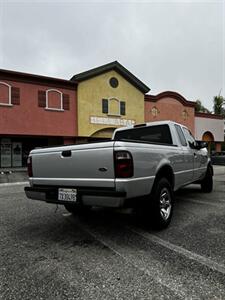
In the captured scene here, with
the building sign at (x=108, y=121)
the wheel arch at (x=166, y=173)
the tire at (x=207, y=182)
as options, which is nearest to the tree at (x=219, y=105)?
the building sign at (x=108, y=121)

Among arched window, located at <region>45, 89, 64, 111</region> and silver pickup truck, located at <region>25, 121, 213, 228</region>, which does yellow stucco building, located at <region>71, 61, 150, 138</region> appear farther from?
silver pickup truck, located at <region>25, 121, 213, 228</region>

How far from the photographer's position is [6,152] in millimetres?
19641

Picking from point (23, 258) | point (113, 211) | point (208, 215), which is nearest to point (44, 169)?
point (23, 258)

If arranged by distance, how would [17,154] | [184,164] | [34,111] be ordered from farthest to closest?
[17,154] < [34,111] < [184,164]

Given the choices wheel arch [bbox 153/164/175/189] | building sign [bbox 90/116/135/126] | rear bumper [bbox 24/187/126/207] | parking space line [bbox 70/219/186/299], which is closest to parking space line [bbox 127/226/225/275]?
parking space line [bbox 70/219/186/299]

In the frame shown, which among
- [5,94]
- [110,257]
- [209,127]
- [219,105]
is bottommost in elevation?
[110,257]

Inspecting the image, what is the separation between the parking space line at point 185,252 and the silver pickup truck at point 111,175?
282 millimetres

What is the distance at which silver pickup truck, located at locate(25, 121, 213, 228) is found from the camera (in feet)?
11.6

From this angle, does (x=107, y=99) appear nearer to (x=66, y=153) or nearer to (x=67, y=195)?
(x=66, y=153)

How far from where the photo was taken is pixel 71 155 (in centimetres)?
402

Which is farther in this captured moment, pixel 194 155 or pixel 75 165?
pixel 194 155

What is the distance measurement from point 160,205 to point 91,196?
4.57 ft

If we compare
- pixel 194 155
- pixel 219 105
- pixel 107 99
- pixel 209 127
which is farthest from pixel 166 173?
pixel 219 105

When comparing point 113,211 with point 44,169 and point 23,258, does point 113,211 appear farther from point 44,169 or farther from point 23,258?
point 23,258
